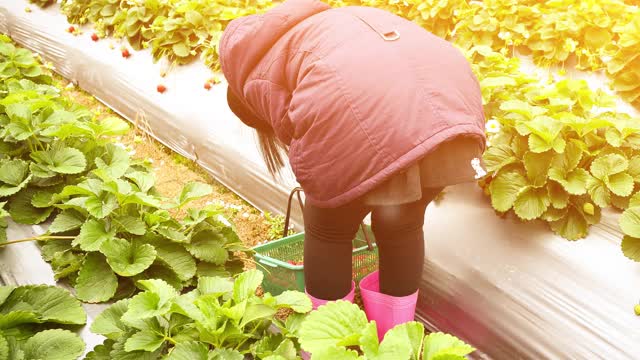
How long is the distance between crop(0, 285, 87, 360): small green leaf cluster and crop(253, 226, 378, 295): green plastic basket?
0.77 metres

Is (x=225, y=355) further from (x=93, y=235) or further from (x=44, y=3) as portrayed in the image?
(x=44, y=3)

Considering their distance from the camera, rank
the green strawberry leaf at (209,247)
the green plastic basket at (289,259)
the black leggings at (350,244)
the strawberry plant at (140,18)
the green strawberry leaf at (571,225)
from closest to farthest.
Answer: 1. the black leggings at (350,244)
2. the green strawberry leaf at (209,247)
3. the green strawberry leaf at (571,225)
4. the green plastic basket at (289,259)
5. the strawberry plant at (140,18)

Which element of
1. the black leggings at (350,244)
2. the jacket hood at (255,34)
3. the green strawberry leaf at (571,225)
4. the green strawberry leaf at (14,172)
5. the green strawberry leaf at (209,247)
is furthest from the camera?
the green strawberry leaf at (14,172)

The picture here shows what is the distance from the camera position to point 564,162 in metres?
2.10

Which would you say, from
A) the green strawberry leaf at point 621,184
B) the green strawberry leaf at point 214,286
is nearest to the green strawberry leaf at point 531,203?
the green strawberry leaf at point 621,184

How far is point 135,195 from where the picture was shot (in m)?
1.86

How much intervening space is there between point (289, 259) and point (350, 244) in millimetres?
656

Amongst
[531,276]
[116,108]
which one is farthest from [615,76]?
[116,108]

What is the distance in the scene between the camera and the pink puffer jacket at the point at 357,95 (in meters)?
1.50

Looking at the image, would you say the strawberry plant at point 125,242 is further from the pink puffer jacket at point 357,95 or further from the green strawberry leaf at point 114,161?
the pink puffer jacket at point 357,95

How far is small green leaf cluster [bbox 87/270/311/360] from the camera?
1.36 metres

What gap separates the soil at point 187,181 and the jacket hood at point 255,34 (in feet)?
4.44

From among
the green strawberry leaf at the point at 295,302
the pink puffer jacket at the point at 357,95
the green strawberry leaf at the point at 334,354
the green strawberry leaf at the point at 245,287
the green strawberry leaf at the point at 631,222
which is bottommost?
the green strawberry leaf at the point at 631,222

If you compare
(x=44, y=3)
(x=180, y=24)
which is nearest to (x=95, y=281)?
(x=180, y=24)
